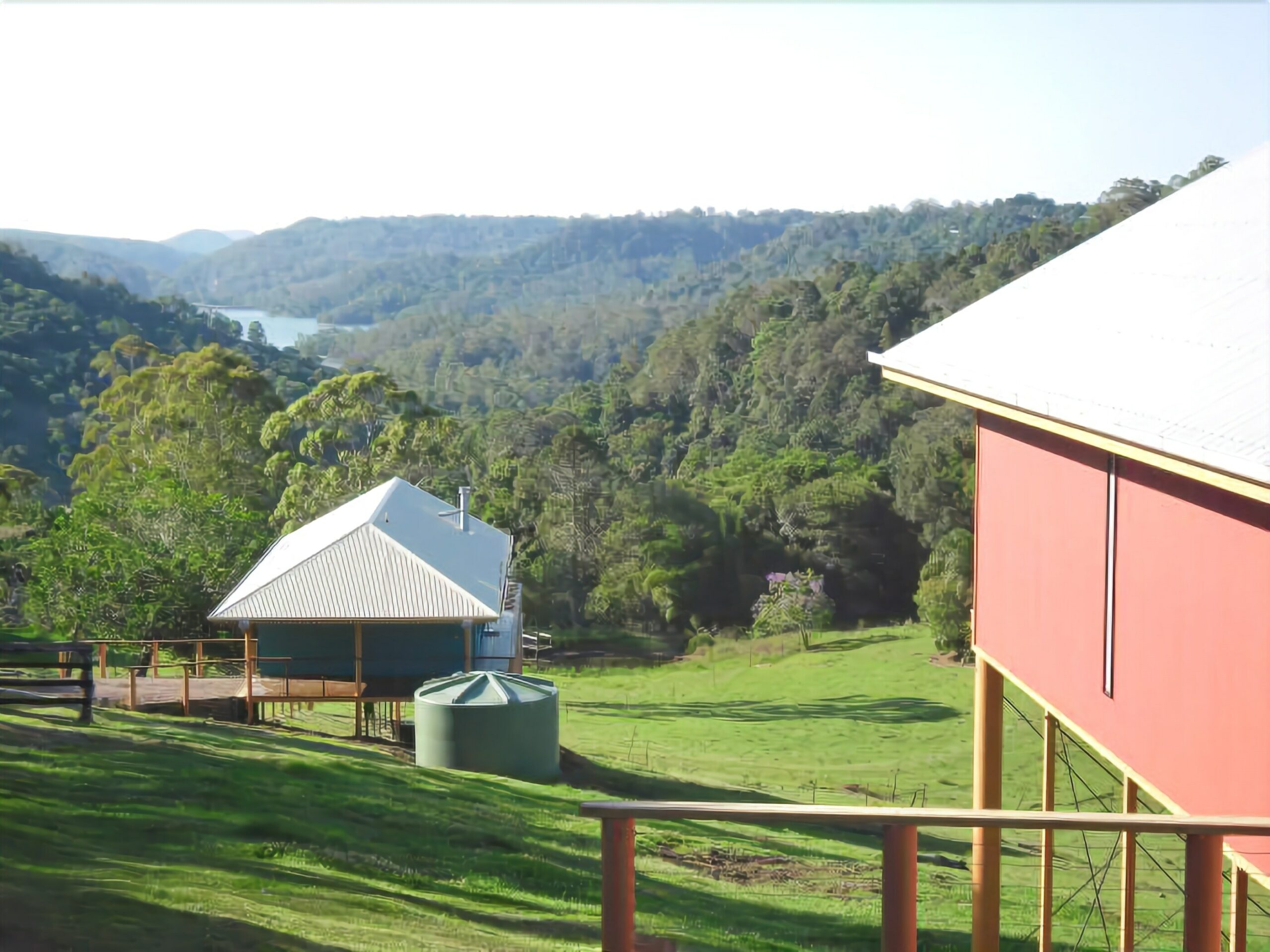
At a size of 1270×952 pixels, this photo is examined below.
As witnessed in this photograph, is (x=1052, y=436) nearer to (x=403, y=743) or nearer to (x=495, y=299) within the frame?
(x=403, y=743)

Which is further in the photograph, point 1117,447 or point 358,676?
point 358,676

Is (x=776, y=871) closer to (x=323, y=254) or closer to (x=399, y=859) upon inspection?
(x=399, y=859)

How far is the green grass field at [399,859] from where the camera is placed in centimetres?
745

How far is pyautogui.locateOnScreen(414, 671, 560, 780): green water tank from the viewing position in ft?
61.6

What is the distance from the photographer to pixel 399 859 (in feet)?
37.1

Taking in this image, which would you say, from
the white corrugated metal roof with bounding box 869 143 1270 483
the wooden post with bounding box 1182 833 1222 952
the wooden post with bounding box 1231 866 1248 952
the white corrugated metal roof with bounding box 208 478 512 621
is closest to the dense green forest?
the white corrugated metal roof with bounding box 208 478 512 621

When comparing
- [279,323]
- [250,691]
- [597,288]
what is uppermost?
[597,288]

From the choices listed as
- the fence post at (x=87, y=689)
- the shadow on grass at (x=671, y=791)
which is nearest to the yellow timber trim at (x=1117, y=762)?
the shadow on grass at (x=671, y=791)

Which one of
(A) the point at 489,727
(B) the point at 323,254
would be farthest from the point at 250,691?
(B) the point at 323,254

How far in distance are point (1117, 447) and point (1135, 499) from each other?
909mm

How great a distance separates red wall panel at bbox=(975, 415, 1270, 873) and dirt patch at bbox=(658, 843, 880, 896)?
146 inches

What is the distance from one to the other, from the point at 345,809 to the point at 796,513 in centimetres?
4079

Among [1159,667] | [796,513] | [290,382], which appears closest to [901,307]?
[796,513]

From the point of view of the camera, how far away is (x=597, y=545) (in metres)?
52.3
